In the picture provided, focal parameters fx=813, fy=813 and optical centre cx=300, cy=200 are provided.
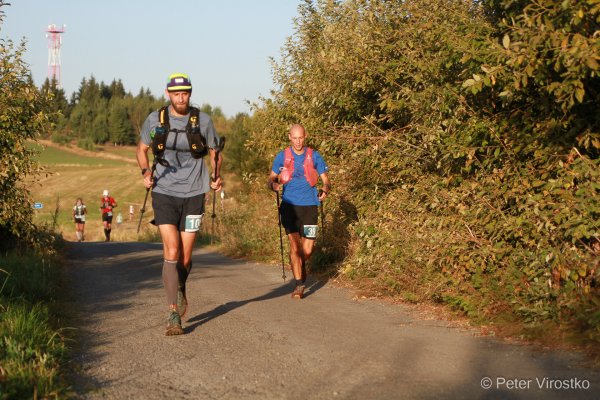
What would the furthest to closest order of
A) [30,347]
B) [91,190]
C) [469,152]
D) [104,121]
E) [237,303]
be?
[104,121], [91,190], [237,303], [469,152], [30,347]

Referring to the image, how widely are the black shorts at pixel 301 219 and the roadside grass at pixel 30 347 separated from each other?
294 cm

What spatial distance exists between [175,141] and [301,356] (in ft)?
8.24

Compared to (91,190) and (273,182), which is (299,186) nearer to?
(273,182)

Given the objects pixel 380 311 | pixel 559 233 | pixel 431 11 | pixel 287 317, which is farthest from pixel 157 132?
pixel 431 11

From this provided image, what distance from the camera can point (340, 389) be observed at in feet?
16.8

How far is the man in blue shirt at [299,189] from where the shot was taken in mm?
10000

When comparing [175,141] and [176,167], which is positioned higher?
[175,141]

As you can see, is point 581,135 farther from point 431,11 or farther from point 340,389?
point 431,11

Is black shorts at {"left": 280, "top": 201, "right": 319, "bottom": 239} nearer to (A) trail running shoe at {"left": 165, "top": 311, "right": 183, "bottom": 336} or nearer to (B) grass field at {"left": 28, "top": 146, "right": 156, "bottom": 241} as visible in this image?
(A) trail running shoe at {"left": 165, "top": 311, "right": 183, "bottom": 336}

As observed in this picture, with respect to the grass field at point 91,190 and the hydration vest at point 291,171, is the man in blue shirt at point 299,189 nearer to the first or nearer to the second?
the hydration vest at point 291,171

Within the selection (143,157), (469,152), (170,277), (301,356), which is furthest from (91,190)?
(301,356)

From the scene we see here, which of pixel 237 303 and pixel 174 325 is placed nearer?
pixel 174 325

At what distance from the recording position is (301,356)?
6117 mm

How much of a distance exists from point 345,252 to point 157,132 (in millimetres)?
5319
